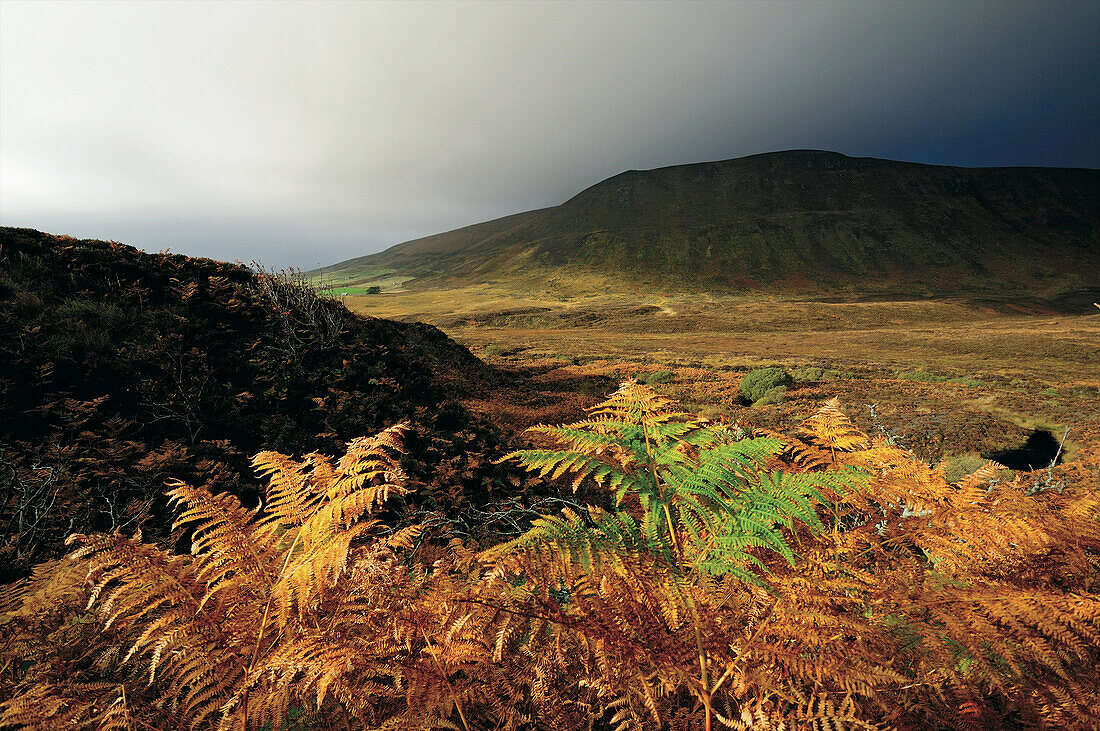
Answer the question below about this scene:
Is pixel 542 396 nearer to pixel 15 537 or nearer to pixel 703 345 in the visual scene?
pixel 15 537

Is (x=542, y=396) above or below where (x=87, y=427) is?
below

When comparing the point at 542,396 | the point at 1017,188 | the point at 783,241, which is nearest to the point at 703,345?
the point at 542,396

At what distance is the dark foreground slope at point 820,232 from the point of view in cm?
8875

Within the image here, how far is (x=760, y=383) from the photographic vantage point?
18062 mm

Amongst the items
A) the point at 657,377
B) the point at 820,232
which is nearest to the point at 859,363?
the point at 657,377

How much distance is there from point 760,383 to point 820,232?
109572mm

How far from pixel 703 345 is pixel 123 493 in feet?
121

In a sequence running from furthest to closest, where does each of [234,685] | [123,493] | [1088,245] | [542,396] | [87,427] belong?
[1088,245], [542,396], [87,427], [123,493], [234,685]

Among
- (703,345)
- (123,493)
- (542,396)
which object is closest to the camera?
(123,493)

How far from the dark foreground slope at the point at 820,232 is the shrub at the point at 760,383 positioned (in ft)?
240

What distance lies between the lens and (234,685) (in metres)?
1.70

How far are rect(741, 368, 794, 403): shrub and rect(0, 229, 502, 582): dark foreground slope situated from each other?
13.0 m

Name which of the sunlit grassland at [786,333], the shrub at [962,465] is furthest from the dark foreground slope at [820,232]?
the shrub at [962,465]

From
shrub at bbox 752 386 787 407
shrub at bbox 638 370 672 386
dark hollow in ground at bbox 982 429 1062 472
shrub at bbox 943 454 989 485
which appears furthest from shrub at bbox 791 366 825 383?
shrub at bbox 943 454 989 485
